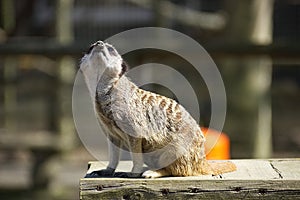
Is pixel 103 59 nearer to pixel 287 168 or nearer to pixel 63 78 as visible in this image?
pixel 287 168

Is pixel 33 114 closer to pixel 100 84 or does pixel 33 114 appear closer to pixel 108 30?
pixel 108 30

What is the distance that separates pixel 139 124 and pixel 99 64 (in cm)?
26

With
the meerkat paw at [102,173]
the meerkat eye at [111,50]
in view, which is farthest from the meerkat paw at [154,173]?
the meerkat eye at [111,50]

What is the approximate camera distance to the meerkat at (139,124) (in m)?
2.57

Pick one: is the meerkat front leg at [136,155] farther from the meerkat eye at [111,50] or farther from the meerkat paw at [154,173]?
the meerkat eye at [111,50]

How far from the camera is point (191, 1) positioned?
12.1 m

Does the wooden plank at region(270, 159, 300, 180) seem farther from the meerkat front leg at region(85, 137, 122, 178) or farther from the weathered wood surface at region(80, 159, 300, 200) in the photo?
the meerkat front leg at region(85, 137, 122, 178)

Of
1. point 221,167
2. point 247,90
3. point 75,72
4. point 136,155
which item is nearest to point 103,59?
point 136,155

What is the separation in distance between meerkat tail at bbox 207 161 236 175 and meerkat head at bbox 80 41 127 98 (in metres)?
0.53

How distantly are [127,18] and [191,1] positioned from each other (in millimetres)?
1093

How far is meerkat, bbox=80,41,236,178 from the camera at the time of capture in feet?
8.43

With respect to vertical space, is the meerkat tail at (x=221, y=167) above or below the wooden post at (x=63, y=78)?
below

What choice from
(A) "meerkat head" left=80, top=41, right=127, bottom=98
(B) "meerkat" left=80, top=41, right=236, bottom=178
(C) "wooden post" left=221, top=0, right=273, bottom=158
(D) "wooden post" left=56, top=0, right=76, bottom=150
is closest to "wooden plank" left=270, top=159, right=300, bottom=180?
(B) "meerkat" left=80, top=41, right=236, bottom=178

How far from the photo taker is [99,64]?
2537 millimetres
